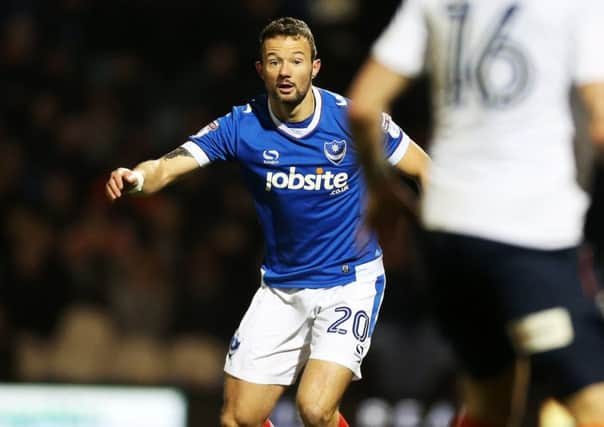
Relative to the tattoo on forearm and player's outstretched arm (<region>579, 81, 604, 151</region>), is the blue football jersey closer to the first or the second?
the tattoo on forearm

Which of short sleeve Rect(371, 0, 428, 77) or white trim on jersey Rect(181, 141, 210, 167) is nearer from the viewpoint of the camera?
short sleeve Rect(371, 0, 428, 77)

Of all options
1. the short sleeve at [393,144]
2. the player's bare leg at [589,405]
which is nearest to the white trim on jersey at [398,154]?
the short sleeve at [393,144]

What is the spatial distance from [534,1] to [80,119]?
7.83 metres

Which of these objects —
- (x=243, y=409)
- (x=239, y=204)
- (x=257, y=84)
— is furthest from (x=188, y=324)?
(x=243, y=409)

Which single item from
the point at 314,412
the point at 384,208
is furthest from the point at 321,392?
the point at 384,208

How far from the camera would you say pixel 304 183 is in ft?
19.3

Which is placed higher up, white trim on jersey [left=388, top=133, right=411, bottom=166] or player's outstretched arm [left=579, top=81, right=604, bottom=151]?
player's outstretched arm [left=579, top=81, right=604, bottom=151]

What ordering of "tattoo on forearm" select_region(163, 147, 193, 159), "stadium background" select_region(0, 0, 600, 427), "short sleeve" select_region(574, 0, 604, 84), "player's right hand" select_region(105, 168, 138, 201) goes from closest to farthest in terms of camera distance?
"short sleeve" select_region(574, 0, 604, 84) < "player's right hand" select_region(105, 168, 138, 201) < "tattoo on forearm" select_region(163, 147, 193, 159) < "stadium background" select_region(0, 0, 600, 427)

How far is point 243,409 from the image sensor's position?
5.81 m

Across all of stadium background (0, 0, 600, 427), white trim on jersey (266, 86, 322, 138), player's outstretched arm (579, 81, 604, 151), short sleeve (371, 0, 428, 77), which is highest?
short sleeve (371, 0, 428, 77)

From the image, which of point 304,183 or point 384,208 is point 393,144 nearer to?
point 304,183

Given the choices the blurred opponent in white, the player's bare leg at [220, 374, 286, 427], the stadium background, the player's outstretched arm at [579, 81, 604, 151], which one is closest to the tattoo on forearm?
the player's bare leg at [220, 374, 286, 427]

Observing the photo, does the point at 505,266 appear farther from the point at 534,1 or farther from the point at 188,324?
the point at 188,324

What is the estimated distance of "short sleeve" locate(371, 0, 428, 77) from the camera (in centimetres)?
379
